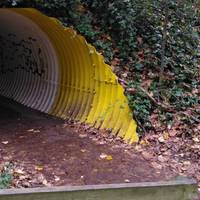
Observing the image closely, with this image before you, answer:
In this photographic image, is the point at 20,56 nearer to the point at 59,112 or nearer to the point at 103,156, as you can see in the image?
the point at 59,112

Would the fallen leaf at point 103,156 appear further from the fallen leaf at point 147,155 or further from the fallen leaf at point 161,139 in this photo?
the fallen leaf at point 161,139

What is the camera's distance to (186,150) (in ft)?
22.3

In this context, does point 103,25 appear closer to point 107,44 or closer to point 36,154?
point 107,44

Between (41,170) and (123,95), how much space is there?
2372 millimetres

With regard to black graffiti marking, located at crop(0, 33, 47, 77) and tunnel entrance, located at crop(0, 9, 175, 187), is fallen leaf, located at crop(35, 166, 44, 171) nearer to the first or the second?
tunnel entrance, located at crop(0, 9, 175, 187)

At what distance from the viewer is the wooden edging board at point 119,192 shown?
2.29m

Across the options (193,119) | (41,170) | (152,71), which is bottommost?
(41,170)

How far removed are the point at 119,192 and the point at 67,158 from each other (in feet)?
13.6

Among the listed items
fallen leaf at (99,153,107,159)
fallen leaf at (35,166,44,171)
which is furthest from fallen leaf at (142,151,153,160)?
fallen leaf at (35,166,44,171)

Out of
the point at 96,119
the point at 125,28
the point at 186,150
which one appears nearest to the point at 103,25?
the point at 125,28

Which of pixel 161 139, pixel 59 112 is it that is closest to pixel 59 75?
pixel 59 112

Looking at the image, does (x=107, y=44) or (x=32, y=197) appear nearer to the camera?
(x=32, y=197)

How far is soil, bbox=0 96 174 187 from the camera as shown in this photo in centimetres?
562

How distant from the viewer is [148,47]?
32.7 ft
